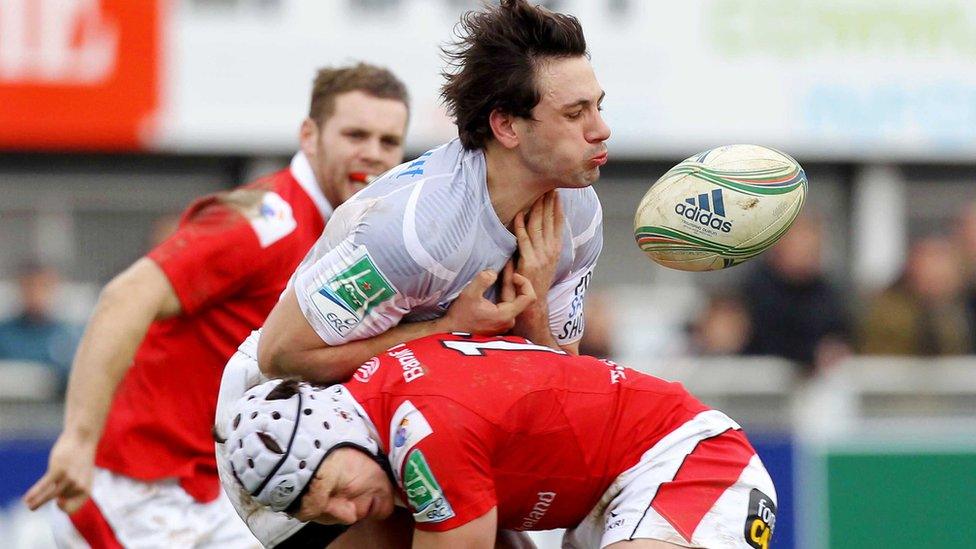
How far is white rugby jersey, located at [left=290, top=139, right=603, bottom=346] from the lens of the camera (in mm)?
4035

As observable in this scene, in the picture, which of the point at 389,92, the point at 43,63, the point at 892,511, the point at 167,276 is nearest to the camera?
the point at 167,276

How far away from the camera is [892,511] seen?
8602 millimetres

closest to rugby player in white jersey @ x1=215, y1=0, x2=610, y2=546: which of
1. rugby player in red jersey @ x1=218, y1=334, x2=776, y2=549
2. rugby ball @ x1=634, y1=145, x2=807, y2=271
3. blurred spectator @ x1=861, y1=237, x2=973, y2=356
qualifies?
rugby player in red jersey @ x1=218, y1=334, x2=776, y2=549

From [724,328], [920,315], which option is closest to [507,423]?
[724,328]

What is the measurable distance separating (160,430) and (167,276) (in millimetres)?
577

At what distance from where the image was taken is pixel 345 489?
12.9 feet

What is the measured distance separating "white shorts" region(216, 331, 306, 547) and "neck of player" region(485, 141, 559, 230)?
81 cm

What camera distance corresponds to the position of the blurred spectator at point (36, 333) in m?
9.31

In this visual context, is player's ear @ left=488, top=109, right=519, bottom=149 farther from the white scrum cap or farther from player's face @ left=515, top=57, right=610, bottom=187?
the white scrum cap

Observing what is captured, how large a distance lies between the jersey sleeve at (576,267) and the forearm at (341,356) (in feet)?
1.39

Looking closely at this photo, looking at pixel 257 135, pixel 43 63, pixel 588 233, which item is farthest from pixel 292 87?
pixel 588 233

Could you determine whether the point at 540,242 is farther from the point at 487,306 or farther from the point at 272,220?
the point at 272,220

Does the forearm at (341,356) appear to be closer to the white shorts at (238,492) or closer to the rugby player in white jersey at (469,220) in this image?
the rugby player in white jersey at (469,220)

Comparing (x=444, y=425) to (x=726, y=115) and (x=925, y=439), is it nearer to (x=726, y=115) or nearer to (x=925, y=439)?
(x=925, y=439)
